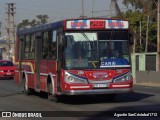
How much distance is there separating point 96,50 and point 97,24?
92cm

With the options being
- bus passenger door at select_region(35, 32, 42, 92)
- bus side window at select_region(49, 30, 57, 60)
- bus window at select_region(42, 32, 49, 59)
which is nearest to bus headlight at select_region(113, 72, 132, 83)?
bus side window at select_region(49, 30, 57, 60)

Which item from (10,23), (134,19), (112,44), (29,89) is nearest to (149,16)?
(134,19)

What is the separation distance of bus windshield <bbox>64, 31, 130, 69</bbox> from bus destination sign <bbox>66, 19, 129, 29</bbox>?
201 mm

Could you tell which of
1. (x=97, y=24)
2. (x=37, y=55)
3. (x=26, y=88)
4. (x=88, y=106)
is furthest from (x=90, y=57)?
(x=26, y=88)

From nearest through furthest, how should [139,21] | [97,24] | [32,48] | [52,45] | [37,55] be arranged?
1. [97,24]
2. [52,45]
3. [37,55]
4. [32,48]
5. [139,21]

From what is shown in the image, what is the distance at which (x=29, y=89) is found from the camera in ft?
74.0

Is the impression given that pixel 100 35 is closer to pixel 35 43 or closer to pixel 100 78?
pixel 100 78

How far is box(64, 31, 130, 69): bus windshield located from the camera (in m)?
17.0

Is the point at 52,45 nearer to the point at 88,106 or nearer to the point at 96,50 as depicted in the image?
the point at 96,50

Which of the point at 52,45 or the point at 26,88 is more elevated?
the point at 52,45

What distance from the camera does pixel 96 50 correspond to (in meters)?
17.1

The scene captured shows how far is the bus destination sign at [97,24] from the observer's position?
56.2 ft

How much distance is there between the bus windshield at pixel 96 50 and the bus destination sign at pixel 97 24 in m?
0.20

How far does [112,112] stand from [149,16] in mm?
47776
